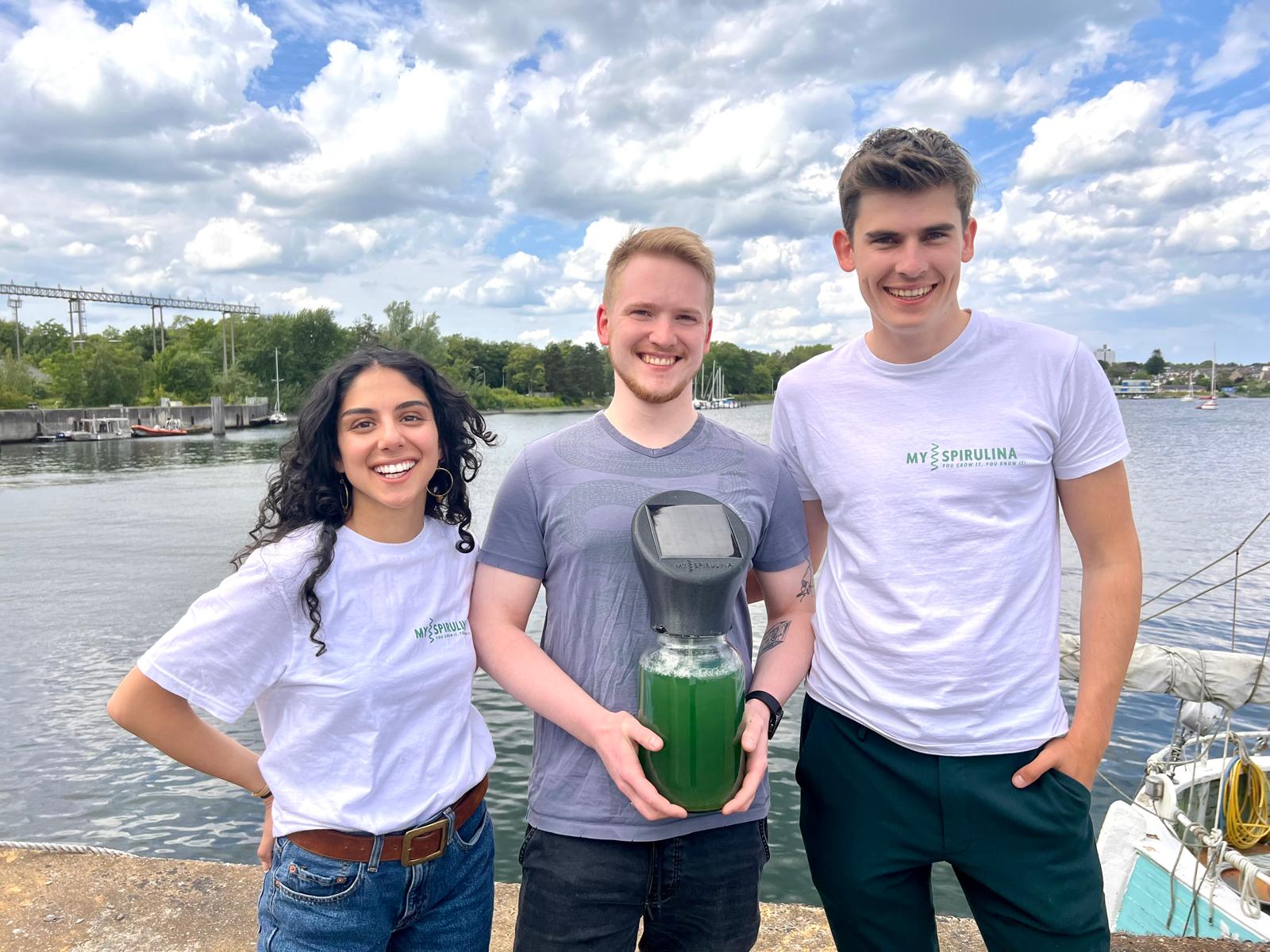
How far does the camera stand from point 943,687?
2.24m

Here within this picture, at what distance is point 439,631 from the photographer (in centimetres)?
217

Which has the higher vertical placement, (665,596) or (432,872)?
(665,596)

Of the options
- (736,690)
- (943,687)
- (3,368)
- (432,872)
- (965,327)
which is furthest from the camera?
(3,368)

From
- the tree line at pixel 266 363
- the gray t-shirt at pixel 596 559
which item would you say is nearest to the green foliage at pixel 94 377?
the tree line at pixel 266 363

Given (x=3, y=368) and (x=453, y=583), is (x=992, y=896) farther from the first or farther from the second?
(x=3, y=368)

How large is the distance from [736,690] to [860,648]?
1.97 feet

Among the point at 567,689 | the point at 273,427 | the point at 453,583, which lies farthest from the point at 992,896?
the point at 273,427

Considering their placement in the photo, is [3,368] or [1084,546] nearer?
[1084,546]

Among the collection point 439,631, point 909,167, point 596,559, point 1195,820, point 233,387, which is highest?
point 909,167

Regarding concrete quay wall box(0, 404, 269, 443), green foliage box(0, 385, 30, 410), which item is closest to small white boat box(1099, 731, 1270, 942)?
concrete quay wall box(0, 404, 269, 443)

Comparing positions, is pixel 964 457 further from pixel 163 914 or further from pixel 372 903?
pixel 163 914

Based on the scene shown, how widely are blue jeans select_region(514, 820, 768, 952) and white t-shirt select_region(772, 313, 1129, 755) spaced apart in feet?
1.69

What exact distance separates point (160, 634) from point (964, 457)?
50.0 feet

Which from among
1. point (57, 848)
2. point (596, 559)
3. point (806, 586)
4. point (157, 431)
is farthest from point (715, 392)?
point (596, 559)
